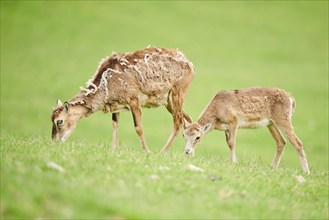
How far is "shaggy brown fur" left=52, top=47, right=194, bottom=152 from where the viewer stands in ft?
48.2

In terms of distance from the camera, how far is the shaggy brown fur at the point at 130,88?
1470 cm

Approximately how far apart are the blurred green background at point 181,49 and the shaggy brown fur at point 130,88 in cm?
1378

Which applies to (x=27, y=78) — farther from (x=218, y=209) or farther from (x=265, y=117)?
(x=218, y=209)

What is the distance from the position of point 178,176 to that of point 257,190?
1.43m

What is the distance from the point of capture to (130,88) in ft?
48.2

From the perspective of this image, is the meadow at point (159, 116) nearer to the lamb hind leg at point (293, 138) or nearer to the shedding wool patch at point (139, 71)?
the lamb hind leg at point (293, 138)

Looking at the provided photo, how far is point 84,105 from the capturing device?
14.9 metres

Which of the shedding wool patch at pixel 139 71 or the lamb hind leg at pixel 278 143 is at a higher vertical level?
the shedding wool patch at pixel 139 71

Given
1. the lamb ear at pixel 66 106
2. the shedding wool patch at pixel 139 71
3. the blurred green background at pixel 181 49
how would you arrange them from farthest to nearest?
the blurred green background at pixel 181 49
the shedding wool patch at pixel 139 71
the lamb ear at pixel 66 106

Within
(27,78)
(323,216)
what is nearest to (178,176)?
(323,216)

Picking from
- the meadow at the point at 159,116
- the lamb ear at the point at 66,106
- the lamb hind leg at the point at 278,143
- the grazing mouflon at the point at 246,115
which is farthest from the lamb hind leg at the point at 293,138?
the lamb ear at the point at 66,106

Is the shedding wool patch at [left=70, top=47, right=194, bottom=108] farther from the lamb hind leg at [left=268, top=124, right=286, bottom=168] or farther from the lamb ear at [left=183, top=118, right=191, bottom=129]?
the lamb hind leg at [left=268, top=124, right=286, bottom=168]

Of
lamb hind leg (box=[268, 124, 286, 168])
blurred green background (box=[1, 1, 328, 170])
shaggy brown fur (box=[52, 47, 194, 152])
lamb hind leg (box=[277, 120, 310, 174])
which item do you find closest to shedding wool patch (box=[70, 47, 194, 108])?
shaggy brown fur (box=[52, 47, 194, 152])

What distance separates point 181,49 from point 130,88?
3517 cm
